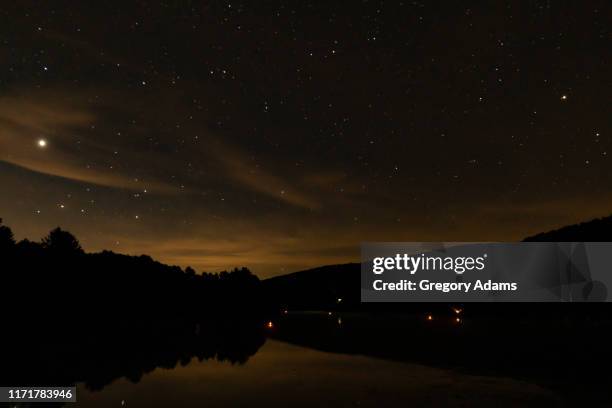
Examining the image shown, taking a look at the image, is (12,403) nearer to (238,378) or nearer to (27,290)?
(238,378)

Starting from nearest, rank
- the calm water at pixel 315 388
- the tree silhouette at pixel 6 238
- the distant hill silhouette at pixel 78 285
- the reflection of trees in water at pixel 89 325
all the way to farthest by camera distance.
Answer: the calm water at pixel 315 388 → the reflection of trees in water at pixel 89 325 → the distant hill silhouette at pixel 78 285 → the tree silhouette at pixel 6 238

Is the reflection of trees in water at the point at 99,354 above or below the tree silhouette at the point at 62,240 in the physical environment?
below

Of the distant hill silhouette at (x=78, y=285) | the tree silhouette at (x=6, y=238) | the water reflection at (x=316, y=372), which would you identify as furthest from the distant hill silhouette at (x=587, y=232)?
the tree silhouette at (x=6, y=238)

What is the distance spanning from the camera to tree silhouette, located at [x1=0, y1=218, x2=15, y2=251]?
59.8 metres

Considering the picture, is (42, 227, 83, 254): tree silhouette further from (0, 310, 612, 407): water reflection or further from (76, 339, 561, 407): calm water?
(76, 339, 561, 407): calm water

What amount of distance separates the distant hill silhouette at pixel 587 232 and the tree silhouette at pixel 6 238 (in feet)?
417

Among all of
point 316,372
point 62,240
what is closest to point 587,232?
point 62,240

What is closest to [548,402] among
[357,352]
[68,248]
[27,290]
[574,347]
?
[357,352]

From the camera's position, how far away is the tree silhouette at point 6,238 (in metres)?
59.8

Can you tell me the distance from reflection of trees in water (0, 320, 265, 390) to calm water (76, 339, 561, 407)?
1.82 meters

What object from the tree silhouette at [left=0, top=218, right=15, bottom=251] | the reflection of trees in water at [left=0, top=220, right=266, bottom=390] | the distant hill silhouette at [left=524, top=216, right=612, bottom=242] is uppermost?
the distant hill silhouette at [left=524, top=216, right=612, bottom=242]

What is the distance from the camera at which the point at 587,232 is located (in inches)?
5773

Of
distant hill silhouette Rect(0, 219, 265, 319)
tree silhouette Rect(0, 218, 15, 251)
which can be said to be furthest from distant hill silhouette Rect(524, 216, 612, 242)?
tree silhouette Rect(0, 218, 15, 251)

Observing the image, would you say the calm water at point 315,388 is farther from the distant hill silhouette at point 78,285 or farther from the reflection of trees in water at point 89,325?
the distant hill silhouette at point 78,285
